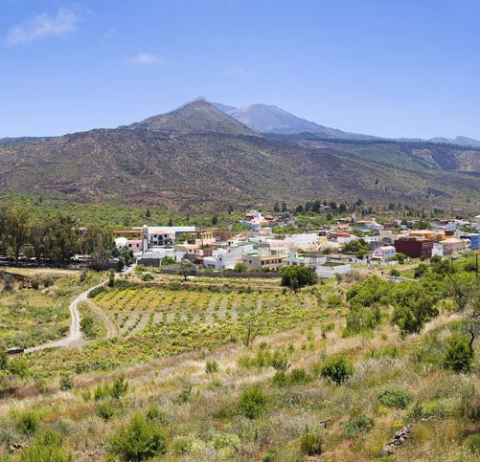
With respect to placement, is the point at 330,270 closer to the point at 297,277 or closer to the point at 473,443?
the point at 297,277

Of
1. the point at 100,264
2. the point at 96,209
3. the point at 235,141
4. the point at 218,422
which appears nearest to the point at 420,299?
the point at 218,422

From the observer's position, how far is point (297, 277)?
156 feet

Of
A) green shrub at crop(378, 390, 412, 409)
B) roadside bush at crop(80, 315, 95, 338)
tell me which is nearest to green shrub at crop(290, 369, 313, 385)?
green shrub at crop(378, 390, 412, 409)

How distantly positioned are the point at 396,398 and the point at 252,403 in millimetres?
2628

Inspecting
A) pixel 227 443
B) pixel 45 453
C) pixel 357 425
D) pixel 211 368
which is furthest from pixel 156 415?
pixel 211 368

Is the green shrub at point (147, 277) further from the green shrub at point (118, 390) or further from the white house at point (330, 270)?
the green shrub at point (118, 390)

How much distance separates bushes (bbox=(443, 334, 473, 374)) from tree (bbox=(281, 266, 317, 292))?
36393mm

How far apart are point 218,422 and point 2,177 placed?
5520 inches

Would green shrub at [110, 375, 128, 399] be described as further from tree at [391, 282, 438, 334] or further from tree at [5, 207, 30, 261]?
tree at [5, 207, 30, 261]

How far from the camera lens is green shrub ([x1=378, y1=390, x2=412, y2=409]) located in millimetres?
8898

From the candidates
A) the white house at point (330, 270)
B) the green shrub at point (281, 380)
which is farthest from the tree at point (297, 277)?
the green shrub at point (281, 380)

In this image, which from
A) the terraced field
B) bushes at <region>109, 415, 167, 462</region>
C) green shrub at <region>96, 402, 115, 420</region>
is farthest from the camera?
the terraced field

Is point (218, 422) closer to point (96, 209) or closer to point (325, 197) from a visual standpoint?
point (96, 209)

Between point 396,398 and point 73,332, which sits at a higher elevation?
point 396,398
